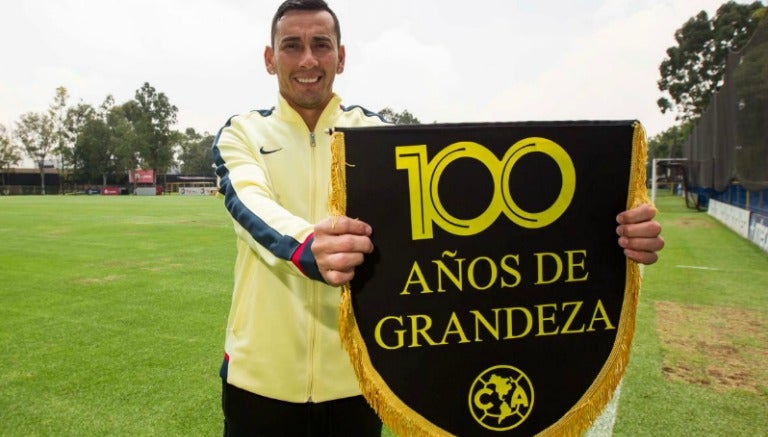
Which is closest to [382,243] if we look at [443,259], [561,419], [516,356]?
[443,259]

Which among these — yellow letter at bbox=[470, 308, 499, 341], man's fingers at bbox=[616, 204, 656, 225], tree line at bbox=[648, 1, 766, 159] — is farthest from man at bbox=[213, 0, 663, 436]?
tree line at bbox=[648, 1, 766, 159]

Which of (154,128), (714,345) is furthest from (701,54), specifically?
(154,128)

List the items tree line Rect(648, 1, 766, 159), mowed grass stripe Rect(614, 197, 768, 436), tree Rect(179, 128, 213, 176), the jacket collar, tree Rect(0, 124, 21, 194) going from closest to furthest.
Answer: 1. the jacket collar
2. mowed grass stripe Rect(614, 197, 768, 436)
3. tree line Rect(648, 1, 766, 159)
4. tree Rect(0, 124, 21, 194)
5. tree Rect(179, 128, 213, 176)

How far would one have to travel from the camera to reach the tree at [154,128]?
64.2 m

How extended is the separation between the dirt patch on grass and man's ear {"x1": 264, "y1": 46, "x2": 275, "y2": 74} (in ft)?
11.1

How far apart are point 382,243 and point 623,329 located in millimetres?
641

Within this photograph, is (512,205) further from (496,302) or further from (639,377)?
(639,377)

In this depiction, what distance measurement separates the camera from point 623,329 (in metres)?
1.32

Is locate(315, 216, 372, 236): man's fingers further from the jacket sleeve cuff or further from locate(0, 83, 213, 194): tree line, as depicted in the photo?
locate(0, 83, 213, 194): tree line

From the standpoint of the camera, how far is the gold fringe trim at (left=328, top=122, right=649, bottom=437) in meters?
1.20

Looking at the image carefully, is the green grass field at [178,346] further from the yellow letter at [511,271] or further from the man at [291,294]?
the yellow letter at [511,271]

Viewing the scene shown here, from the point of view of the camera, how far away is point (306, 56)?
1561 mm

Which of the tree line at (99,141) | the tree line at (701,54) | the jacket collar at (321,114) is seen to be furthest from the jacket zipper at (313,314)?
the tree line at (99,141)

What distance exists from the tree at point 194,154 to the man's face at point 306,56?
315ft
